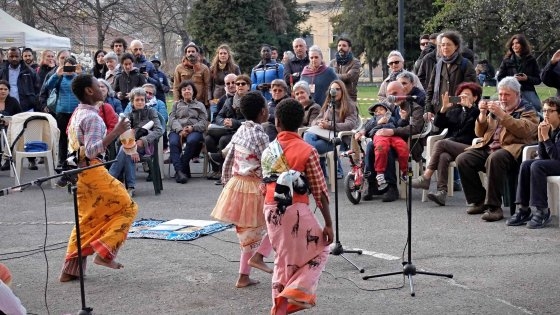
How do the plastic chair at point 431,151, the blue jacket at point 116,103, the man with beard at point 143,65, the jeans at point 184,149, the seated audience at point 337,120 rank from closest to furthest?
the plastic chair at point 431,151 → the seated audience at point 337,120 → the blue jacket at point 116,103 → the jeans at point 184,149 → the man with beard at point 143,65

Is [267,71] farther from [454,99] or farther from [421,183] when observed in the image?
[454,99]

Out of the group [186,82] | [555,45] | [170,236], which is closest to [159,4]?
[555,45]

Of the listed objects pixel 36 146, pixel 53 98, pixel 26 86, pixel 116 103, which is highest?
pixel 26 86

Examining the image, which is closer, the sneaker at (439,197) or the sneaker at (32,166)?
the sneaker at (439,197)

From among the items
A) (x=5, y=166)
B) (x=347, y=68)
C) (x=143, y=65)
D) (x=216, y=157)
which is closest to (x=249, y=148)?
(x=216, y=157)

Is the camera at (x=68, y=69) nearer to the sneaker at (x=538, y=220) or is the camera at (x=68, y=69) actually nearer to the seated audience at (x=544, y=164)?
the seated audience at (x=544, y=164)

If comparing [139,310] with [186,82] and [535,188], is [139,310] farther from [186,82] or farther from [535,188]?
[186,82]

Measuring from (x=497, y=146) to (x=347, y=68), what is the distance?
13.4ft

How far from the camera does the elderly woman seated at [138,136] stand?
11477 millimetres

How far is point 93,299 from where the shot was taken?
6422 millimetres

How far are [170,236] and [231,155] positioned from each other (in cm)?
196

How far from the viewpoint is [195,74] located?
45.7ft

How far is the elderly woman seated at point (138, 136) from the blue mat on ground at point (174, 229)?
6.67ft

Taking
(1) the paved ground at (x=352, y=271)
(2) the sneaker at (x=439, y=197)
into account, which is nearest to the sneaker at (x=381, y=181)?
(1) the paved ground at (x=352, y=271)
